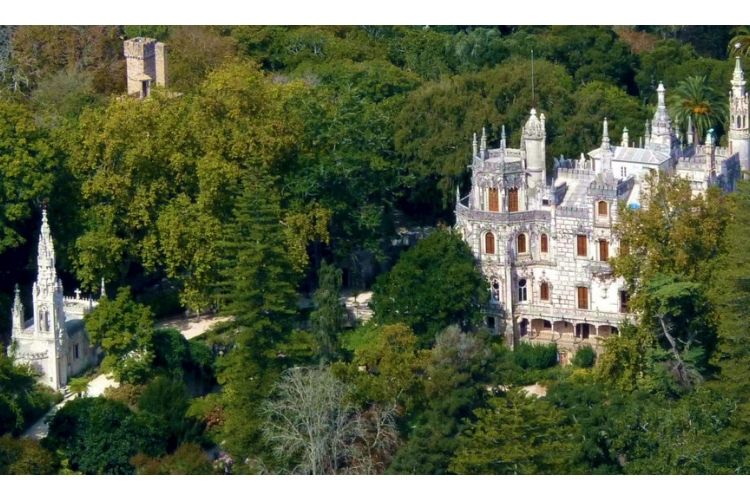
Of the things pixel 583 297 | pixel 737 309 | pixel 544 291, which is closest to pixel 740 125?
pixel 583 297

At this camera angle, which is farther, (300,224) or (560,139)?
(560,139)

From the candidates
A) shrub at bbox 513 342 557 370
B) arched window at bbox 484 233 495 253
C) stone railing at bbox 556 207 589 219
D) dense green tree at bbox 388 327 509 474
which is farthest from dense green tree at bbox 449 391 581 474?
arched window at bbox 484 233 495 253

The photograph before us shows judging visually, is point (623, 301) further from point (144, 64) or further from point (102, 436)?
point (144, 64)

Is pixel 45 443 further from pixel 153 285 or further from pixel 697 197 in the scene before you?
pixel 697 197

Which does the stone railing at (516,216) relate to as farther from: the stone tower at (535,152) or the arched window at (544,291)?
the arched window at (544,291)

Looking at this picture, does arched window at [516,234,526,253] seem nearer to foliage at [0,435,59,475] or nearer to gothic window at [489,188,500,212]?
gothic window at [489,188,500,212]

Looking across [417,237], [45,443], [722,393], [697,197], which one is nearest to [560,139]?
[417,237]
